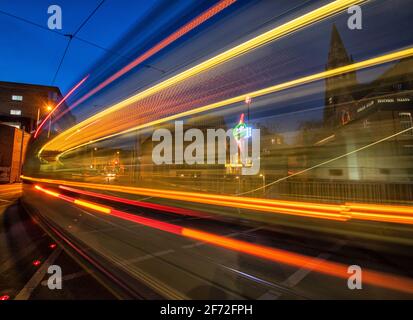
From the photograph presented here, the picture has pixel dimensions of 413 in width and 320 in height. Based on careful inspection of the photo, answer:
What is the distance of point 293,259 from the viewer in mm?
4617

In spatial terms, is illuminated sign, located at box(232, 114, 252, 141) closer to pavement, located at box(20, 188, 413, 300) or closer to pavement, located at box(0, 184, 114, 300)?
pavement, located at box(20, 188, 413, 300)

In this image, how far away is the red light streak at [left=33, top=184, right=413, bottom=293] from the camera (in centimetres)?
363

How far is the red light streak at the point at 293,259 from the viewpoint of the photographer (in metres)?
3.63

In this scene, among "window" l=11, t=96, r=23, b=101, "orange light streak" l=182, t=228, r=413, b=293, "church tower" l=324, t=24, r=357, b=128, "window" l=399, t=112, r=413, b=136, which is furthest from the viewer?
"window" l=11, t=96, r=23, b=101

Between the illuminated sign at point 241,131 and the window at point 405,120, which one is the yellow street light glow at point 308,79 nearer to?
the illuminated sign at point 241,131

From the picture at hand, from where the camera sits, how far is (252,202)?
591 cm

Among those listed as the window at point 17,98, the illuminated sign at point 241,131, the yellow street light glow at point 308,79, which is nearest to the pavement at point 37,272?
the yellow street light glow at point 308,79

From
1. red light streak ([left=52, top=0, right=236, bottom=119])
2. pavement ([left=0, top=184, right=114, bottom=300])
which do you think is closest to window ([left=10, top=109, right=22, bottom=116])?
red light streak ([left=52, top=0, right=236, bottom=119])

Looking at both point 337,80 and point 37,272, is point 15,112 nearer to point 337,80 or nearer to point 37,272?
point 37,272

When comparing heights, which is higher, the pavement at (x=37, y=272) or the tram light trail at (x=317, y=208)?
the tram light trail at (x=317, y=208)

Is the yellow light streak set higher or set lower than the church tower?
lower
